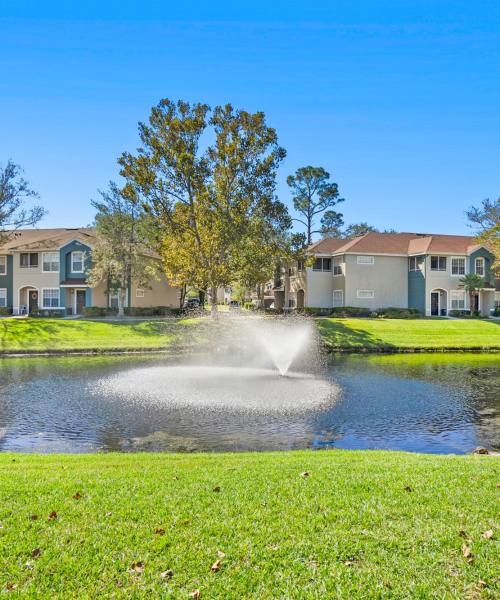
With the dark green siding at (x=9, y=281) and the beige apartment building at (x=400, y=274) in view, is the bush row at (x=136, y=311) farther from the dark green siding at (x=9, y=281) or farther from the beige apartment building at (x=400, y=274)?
the beige apartment building at (x=400, y=274)

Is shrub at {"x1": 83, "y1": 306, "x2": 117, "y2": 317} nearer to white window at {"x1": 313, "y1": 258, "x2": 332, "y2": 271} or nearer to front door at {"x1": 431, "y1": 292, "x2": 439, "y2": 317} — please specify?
white window at {"x1": 313, "y1": 258, "x2": 332, "y2": 271}

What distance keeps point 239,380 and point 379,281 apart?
33609mm

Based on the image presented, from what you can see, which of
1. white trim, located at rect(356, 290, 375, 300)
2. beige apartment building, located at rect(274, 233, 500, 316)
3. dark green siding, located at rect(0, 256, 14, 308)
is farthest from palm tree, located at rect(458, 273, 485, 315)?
dark green siding, located at rect(0, 256, 14, 308)

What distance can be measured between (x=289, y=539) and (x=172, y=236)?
34026 mm

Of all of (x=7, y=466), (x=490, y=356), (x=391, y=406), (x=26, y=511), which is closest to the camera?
(x=26, y=511)

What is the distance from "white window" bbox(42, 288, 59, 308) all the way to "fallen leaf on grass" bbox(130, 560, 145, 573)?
1791 inches

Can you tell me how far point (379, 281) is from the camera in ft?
160

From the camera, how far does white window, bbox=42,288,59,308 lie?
151ft

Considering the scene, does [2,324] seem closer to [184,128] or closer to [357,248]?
[184,128]

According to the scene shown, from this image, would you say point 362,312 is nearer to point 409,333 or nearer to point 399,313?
point 399,313

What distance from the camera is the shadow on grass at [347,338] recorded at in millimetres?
31984

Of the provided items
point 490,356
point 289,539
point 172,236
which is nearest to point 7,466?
point 289,539

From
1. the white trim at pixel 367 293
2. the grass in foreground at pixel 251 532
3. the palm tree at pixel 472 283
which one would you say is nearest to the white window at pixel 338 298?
the white trim at pixel 367 293

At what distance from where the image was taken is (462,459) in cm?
805
